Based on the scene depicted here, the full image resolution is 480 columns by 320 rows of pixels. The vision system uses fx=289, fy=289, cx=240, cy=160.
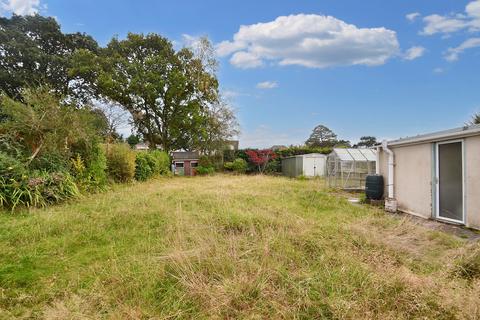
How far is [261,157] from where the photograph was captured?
23500 mm

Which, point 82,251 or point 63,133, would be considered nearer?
point 82,251

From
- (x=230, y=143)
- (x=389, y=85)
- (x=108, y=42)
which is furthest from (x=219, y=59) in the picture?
(x=389, y=85)

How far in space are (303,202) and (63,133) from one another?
24.4 feet

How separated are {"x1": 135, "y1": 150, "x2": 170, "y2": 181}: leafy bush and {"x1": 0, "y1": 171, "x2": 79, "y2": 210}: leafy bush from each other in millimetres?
7220

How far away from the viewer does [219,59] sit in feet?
78.1

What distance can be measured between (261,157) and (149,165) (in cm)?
974

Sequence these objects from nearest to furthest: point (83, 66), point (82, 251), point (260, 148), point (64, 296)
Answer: point (64, 296)
point (82, 251)
point (83, 66)
point (260, 148)

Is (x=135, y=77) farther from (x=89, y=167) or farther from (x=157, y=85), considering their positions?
(x=89, y=167)

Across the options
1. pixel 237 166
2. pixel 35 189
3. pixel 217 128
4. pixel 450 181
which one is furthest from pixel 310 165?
pixel 35 189

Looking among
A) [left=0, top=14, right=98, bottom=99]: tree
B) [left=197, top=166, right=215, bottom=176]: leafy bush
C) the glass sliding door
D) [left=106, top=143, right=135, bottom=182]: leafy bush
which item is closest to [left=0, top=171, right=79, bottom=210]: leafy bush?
[left=106, top=143, right=135, bottom=182]: leafy bush

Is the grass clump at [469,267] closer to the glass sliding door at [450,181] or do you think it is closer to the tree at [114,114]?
the glass sliding door at [450,181]

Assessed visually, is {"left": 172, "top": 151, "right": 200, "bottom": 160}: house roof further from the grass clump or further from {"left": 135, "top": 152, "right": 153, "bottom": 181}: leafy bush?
the grass clump

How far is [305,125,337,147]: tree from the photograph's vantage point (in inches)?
1640

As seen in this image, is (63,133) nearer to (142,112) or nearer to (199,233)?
(199,233)
